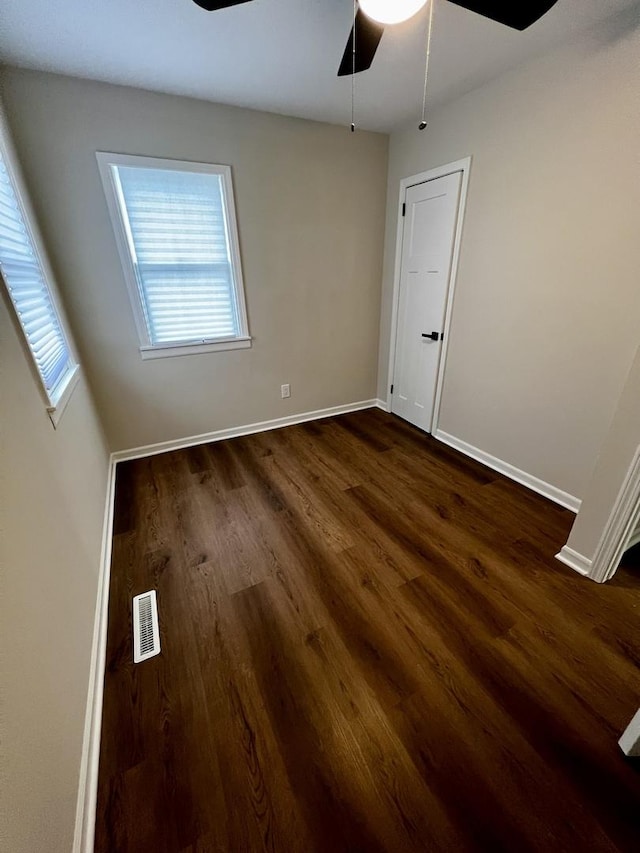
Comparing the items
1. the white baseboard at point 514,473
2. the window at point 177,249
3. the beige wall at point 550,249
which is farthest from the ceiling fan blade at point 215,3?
the white baseboard at point 514,473

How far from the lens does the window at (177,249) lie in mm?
2275

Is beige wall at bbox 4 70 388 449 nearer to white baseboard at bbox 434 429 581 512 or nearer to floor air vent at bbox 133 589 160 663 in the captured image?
white baseboard at bbox 434 429 581 512

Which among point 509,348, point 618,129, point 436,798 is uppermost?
point 618,129

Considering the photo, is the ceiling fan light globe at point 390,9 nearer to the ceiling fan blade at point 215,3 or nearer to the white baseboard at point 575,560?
the ceiling fan blade at point 215,3

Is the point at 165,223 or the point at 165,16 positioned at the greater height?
the point at 165,16

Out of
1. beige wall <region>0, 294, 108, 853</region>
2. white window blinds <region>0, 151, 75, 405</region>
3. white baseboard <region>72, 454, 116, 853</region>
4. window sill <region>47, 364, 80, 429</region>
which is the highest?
white window blinds <region>0, 151, 75, 405</region>

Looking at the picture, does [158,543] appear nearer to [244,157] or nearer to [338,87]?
[244,157]

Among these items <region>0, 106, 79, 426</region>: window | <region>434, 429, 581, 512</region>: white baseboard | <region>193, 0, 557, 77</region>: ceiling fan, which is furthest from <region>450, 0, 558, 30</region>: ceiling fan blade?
<region>434, 429, 581, 512</region>: white baseboard

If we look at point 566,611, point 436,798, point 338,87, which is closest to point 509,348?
point 566,611

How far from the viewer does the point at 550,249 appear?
1.97 meters

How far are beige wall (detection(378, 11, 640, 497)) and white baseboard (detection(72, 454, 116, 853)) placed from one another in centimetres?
264

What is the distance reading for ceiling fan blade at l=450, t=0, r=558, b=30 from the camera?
3.79ft

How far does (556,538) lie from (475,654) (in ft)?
3.19

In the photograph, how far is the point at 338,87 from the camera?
211 centimetres
